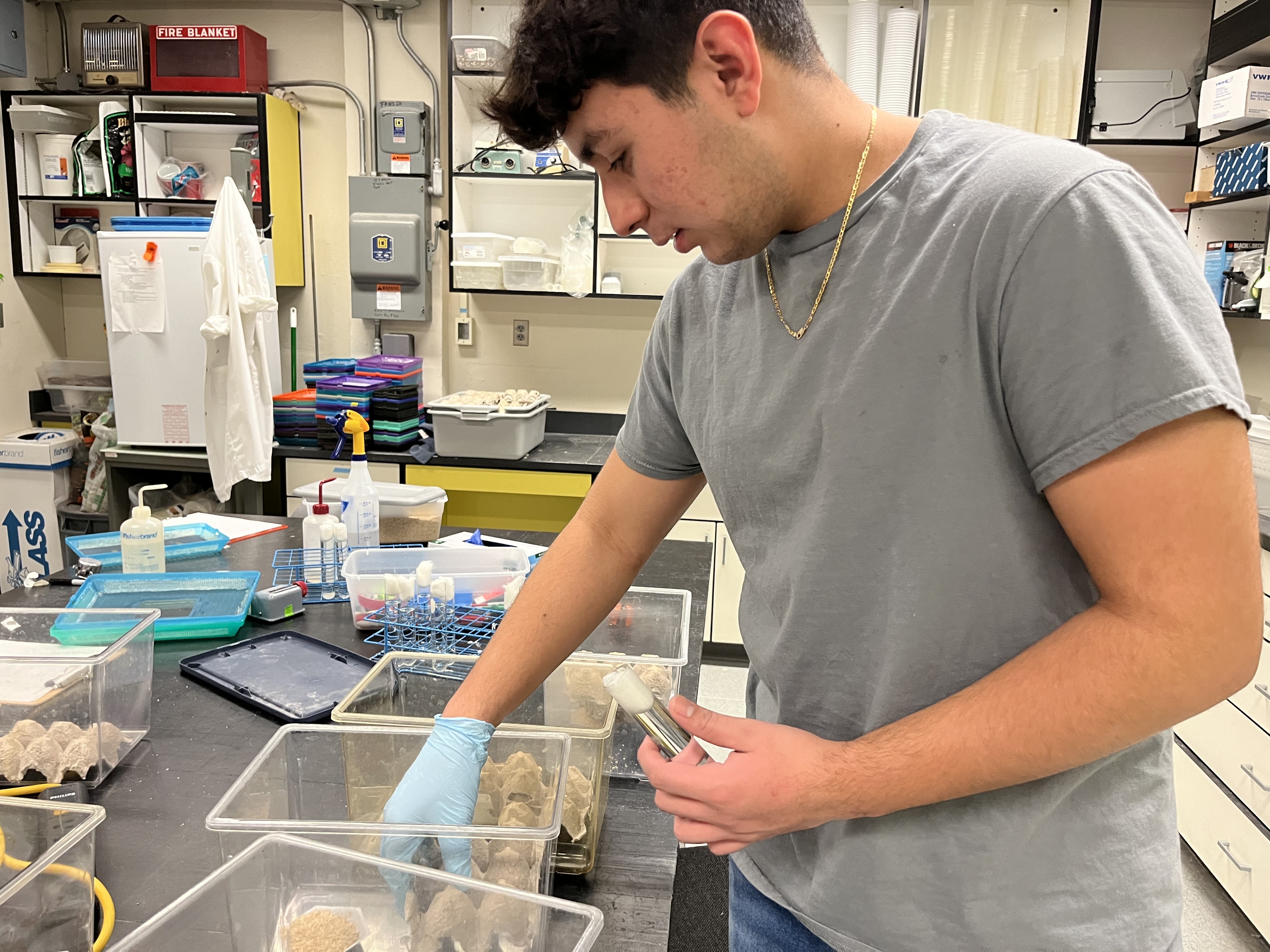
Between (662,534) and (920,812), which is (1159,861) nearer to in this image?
(920,812)

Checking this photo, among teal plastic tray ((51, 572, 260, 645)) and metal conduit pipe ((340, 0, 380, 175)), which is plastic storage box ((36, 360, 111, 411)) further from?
teal plastic tray ((51, 572, 260, 645))

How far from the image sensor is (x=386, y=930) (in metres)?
0.72

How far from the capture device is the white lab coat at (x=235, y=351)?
3.31m

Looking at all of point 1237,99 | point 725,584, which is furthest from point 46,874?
point 1237,99

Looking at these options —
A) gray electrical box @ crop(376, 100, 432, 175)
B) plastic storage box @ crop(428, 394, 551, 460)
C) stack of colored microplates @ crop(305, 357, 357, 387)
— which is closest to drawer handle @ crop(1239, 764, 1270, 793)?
plastic storage box @ crop(428, 394, 551, 460)

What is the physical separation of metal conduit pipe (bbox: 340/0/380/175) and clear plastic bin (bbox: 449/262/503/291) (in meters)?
0.62

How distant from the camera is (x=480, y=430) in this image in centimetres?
339

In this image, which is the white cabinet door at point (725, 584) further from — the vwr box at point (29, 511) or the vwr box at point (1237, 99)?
the vwr box at point (29, 511)

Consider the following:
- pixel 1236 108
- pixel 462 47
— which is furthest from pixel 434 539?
pixel 1236 108

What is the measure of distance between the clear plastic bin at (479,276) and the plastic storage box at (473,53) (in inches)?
28.7

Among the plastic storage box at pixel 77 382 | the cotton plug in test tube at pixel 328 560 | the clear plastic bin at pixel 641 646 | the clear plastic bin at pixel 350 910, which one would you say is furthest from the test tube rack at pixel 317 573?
the plastic storage box at pixel 77 382

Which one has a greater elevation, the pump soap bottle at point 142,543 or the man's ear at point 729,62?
the man's ear at point 729,62

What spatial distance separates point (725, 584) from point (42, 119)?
138 inches

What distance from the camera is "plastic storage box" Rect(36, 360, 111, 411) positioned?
414 cm
